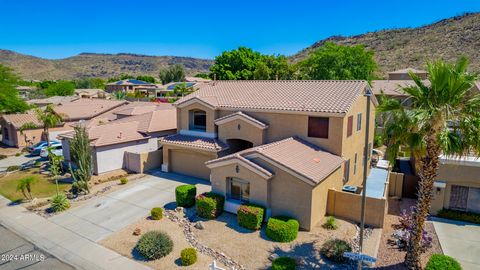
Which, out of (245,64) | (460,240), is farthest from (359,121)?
(245,64)

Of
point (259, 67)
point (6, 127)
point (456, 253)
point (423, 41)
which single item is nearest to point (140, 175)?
point (456, 253)

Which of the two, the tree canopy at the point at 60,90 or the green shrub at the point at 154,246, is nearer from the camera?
the green shrub at the point at 154,246

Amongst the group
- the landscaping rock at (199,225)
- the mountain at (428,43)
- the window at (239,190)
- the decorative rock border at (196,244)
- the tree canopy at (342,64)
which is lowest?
the decorative rock border at (196,244)

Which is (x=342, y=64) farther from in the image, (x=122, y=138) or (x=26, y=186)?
(x=26, y=186)

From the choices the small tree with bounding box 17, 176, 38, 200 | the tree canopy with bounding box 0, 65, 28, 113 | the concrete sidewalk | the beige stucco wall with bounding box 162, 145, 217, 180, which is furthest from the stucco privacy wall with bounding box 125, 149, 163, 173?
the tree canopy with bounding box 0, 65, 28, 113

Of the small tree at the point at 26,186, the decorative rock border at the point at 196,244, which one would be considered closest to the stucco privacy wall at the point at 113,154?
the small tree at the point at 26,186

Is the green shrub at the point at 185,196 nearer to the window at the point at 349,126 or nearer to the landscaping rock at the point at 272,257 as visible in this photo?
the landscaping rock at the point at 272,257
